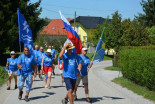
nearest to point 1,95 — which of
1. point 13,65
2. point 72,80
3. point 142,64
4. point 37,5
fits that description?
point 13,65

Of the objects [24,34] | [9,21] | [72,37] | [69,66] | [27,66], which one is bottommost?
[27,66]

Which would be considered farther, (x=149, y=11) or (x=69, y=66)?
(x=149, y=11)

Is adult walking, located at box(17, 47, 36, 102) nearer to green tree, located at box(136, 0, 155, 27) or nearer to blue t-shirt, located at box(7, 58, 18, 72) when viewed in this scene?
blue t-shirt, located at box(7, 58, 18, 72)

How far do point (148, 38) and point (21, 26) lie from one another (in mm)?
18562

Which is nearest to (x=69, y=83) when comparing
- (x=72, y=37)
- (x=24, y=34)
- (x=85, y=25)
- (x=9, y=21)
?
(x=72, y=37)

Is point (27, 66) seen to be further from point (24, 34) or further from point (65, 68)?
point (65, 68)

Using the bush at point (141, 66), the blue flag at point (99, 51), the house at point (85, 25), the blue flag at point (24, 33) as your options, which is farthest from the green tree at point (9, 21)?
the house at point (85, 25)

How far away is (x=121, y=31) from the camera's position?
26.9 m

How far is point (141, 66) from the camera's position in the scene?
1304 cm

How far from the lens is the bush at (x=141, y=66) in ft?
38.3

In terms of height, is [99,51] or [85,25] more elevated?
[85,25]

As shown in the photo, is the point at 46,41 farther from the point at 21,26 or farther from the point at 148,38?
the point at 21,26

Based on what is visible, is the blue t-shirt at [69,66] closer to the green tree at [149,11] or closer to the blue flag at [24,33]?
the blue flag at [24,33]

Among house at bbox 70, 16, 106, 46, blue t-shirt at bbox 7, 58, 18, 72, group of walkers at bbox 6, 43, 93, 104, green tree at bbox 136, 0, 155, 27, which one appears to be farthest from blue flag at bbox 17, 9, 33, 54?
house at bbox 70, 16, 106, 46
